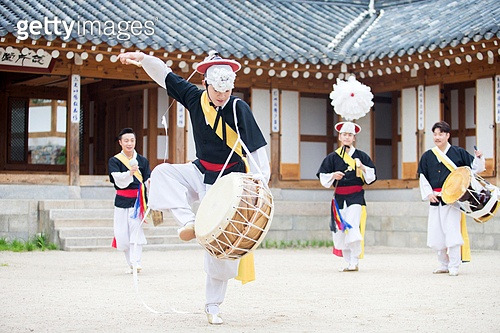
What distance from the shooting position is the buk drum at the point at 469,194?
9.30 metres

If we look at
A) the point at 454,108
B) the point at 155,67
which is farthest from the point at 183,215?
the point at 454,108

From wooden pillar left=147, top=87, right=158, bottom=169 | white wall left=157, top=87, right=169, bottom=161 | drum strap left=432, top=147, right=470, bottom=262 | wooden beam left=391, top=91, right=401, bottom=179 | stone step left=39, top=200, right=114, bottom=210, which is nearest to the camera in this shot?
drum strap left=432, top=147, right=470, bottom=262

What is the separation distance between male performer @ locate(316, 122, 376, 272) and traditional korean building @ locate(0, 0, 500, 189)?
4026mm

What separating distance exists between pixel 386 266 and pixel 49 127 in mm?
12891

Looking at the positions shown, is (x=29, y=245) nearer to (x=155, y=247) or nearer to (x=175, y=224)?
(x=155, y=247)

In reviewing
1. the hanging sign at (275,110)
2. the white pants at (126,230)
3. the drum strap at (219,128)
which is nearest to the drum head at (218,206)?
the drum strap at (219,128)

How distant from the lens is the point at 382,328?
17.8ft

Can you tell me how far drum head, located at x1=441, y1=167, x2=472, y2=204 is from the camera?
30.5 feet

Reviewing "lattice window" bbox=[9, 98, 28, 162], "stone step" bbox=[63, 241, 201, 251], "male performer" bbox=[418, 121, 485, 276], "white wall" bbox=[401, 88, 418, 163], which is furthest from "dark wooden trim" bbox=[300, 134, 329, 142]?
"male performer" bbox=[418, 121, 485, 276]

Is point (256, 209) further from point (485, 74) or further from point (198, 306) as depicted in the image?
point (485, 74)

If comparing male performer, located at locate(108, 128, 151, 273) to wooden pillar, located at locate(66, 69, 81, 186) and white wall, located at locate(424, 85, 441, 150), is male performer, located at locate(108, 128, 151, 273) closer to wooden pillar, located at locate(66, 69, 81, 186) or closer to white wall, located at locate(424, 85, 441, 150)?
wooden pillar, located at locate(66, 69, 81, 186)

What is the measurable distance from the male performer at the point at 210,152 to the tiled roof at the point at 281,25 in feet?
26.4

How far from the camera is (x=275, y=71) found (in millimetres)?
15648

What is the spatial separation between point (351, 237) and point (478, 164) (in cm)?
167
